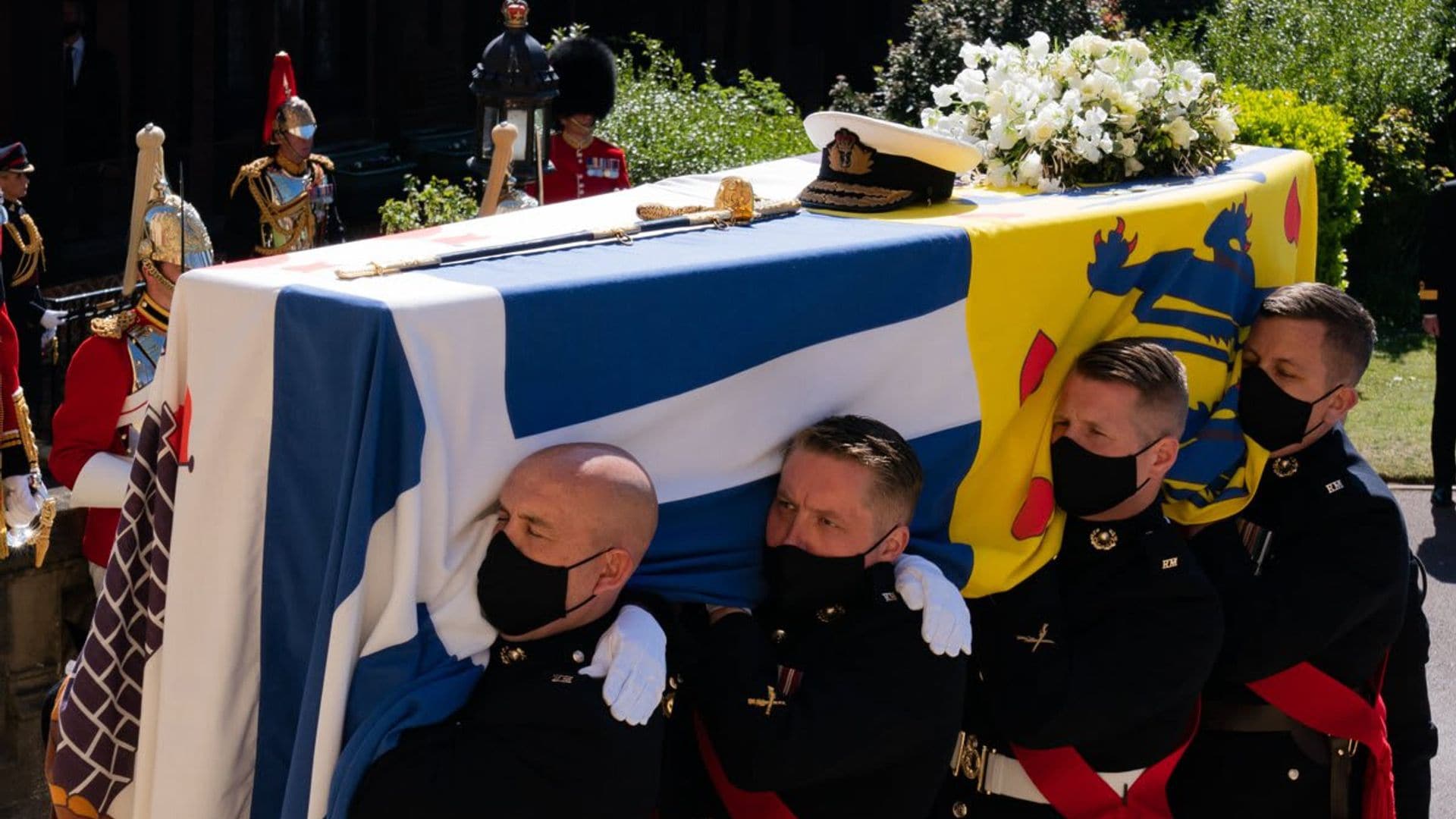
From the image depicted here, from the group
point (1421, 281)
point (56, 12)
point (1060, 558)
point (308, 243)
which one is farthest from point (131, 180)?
point (1060, 558)

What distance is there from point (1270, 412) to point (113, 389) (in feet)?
9.28

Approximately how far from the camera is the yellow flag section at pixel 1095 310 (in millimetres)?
3613

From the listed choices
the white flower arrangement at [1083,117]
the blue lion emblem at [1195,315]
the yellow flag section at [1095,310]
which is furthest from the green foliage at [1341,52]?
the blue lion emblem at [1195,315]

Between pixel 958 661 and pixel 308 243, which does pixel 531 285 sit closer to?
pixel 958 661

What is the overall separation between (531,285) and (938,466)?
1046 mm

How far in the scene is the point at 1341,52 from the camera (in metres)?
13.6

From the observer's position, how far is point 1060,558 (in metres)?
3.77

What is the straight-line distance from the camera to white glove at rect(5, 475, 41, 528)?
5.40 m

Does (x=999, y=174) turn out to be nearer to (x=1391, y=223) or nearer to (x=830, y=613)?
(x=830, y=613)

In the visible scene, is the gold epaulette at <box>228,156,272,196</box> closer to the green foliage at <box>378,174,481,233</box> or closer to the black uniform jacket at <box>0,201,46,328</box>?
the black uniform jacket at <box>0,201,46,328</box>

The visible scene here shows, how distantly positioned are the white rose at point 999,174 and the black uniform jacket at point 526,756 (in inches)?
76.4

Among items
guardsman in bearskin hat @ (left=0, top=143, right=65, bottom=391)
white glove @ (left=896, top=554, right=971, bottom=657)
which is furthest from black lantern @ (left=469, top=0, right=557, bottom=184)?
white glove @ (left=896, top=554, right=971, bottom=657)

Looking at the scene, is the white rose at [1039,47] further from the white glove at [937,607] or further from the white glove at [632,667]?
the white glove at [632,667]

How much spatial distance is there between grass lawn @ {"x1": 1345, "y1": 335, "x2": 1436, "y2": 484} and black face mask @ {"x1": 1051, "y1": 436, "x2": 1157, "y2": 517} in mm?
5955
